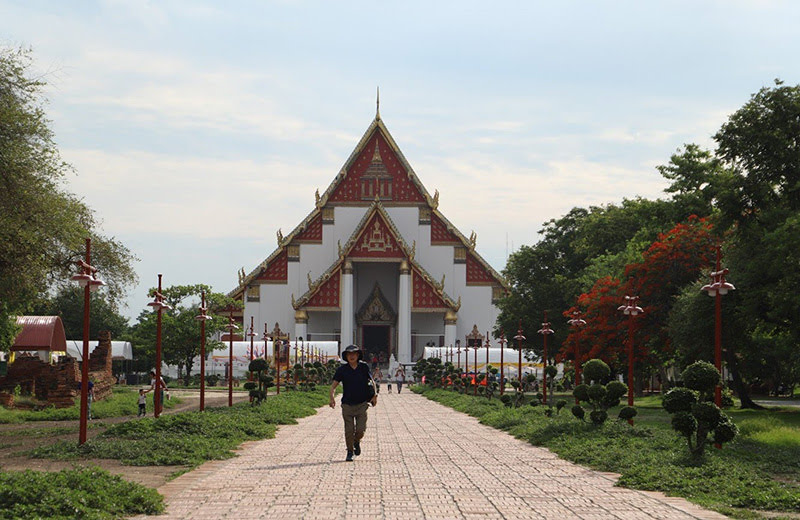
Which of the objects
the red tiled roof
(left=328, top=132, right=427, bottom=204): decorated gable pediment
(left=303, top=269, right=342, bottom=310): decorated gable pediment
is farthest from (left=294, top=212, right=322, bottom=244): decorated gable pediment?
the red tiled roof

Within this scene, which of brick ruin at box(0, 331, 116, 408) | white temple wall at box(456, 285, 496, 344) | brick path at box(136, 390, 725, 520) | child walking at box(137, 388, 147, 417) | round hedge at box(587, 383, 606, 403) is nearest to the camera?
brick path at box(136, 390, 725, 520)

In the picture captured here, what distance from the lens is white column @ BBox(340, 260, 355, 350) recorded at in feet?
254

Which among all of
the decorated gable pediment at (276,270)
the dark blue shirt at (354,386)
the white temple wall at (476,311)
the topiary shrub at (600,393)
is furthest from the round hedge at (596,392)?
the decorated gable pediment at (276,270)

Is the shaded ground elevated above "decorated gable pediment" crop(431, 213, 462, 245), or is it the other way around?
"decorated gable pediment" crop(431, 213, 462, 245)

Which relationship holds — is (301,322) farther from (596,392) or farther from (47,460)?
(47,460)

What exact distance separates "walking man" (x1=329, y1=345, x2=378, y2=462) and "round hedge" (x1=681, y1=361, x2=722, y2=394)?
5.58 m

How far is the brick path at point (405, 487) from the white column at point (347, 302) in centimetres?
5646

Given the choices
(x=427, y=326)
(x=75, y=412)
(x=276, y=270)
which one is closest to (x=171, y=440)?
(x=75, y=412)

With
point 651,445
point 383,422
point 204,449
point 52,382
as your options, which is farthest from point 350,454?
point 52,382

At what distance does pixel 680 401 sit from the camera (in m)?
17.5

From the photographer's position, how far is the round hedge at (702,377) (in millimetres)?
18078

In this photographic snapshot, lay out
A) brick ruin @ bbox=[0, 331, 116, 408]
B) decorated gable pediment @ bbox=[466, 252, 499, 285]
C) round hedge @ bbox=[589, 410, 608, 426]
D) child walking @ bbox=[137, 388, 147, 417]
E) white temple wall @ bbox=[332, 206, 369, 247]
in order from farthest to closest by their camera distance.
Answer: white temple wall @ bbox=[332, 206, 369, 247], decorated gable pediment @ bbox=[466, 252, 499, 285], brick ruin @ bbox=[0, 331, 116, 408], child walking @ bbox=[137, 388, 147, 417], round hedge @ bbox=[589, 410, 608, 426]

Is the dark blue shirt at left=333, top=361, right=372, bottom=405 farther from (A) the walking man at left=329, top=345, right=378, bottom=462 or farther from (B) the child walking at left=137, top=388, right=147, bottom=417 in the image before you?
(B) the child walking at left=137, top=388, right=147, bottom=417

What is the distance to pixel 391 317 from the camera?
81188mm
